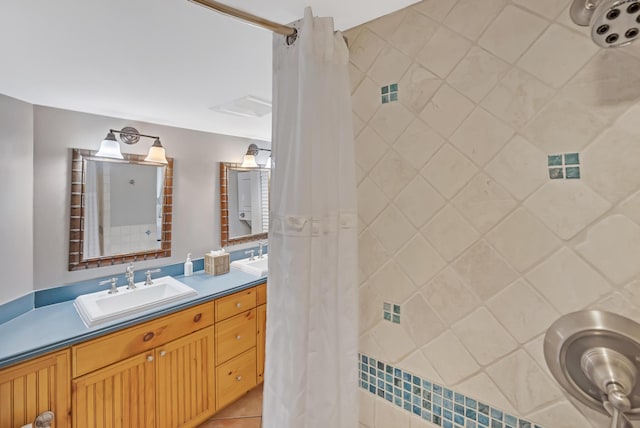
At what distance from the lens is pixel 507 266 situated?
644mm

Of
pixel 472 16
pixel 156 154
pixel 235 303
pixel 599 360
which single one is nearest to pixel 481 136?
pixel 472 16

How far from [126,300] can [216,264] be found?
2.09 feet

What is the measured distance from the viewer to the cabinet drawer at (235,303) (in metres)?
1.85

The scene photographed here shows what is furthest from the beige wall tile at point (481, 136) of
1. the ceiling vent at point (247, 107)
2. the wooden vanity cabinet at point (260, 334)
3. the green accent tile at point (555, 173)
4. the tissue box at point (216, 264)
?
the tissue box at point (216, 264)

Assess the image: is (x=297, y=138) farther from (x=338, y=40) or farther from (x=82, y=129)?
(x=82, y=129)

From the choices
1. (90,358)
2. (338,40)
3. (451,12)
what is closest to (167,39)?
(338,40)

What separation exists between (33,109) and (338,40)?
192 cm

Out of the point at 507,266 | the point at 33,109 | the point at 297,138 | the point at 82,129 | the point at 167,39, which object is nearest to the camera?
the point at 507,266

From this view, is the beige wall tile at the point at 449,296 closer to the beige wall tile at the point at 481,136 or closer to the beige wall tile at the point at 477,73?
the beige wall tile at the point at 481,136

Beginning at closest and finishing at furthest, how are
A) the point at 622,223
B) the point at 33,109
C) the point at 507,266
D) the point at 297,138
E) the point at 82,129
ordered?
the point at 622,223
the point at 507,266
the point at 297,138
the point at 33,109
the point at 82,129

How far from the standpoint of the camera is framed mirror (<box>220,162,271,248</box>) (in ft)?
8.23

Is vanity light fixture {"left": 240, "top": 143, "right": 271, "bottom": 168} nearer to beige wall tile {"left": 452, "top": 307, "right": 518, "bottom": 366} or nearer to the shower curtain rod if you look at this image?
the shower curtain rod

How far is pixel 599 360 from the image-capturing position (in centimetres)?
52

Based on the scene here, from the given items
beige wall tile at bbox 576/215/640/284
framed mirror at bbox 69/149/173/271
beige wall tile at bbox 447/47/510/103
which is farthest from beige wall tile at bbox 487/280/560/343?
framed mirror at bbox 69/149/173/271
